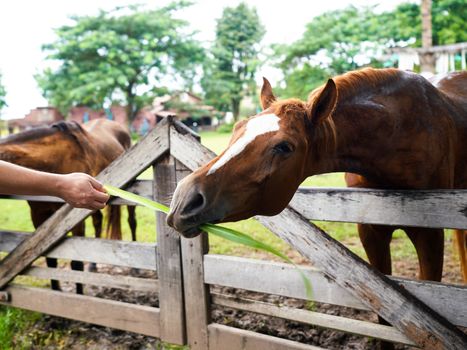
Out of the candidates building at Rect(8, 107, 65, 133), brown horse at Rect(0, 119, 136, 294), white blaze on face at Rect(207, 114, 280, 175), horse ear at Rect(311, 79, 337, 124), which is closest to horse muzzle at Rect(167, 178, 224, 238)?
white blaze on face at Rect(207, 114, 280, 175)

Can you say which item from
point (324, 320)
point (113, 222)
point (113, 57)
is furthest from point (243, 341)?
point (113, 57)

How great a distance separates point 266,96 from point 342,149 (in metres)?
0.52

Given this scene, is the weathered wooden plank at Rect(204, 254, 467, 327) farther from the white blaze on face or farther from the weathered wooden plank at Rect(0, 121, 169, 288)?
the white blaze on face

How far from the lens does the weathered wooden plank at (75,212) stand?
110 inches

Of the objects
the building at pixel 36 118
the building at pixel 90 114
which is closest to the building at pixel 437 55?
the building at pixel 90 114

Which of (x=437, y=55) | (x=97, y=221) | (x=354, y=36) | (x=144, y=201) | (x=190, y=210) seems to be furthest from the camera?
(x=354, y=36)

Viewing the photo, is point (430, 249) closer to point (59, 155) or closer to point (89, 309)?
point (89, 309)

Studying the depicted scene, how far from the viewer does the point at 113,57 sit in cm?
2552

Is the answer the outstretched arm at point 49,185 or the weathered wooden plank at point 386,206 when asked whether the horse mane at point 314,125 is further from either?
the outstretched arm at point 49,185

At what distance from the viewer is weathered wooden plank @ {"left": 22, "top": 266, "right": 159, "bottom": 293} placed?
3.04 m

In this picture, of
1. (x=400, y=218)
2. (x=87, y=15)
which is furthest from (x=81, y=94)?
(x=400, y=218)

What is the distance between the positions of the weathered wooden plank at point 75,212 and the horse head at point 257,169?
3.28 ft

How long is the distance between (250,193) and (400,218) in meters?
0.87

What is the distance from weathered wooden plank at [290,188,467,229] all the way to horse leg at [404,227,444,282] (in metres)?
0.32
